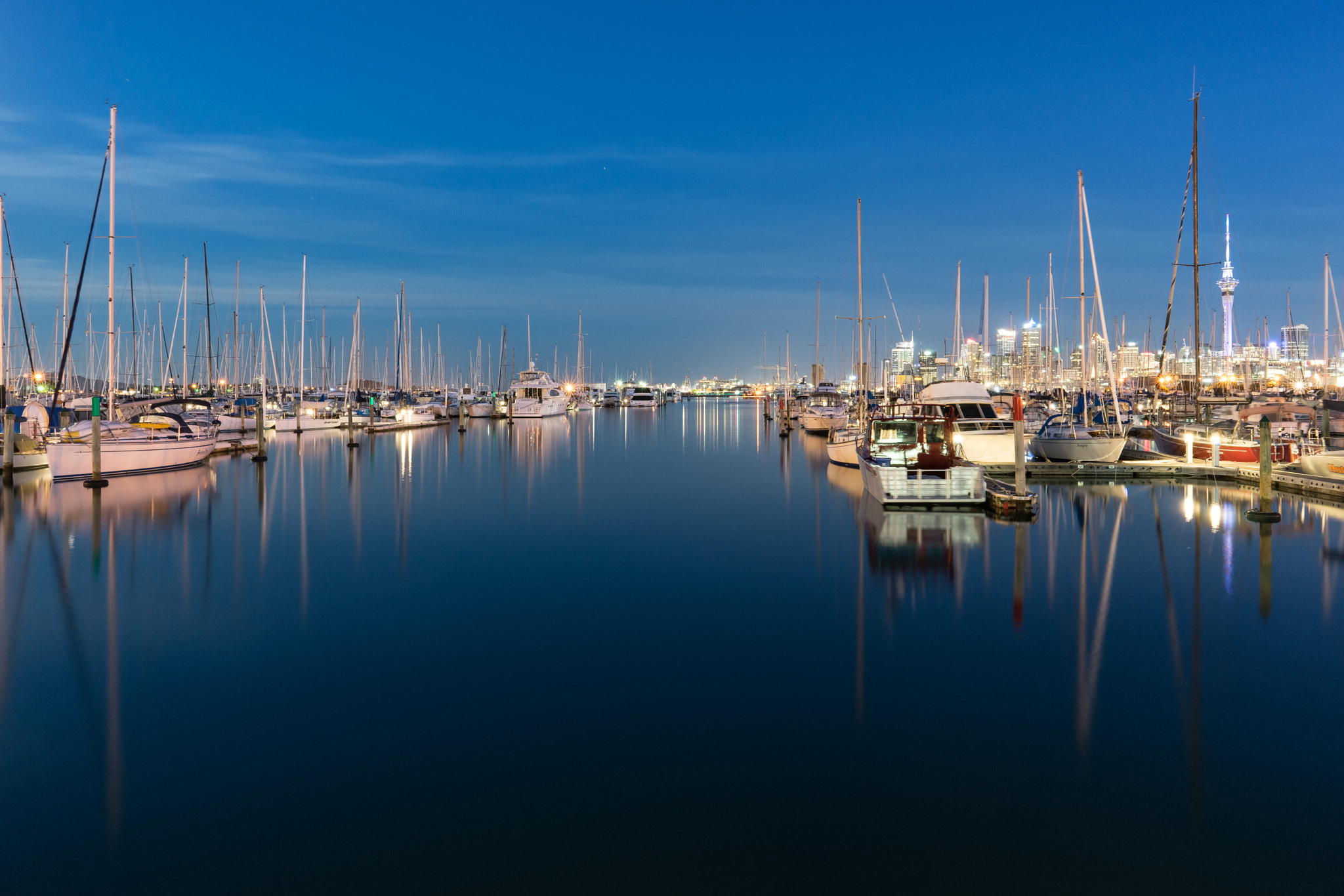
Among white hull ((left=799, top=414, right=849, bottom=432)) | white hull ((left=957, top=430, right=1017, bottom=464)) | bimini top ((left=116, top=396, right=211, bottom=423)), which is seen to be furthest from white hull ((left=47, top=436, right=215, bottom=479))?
white hull ((left=799, top=414, right=849, bottom=432))

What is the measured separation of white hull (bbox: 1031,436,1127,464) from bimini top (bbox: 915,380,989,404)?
3315 mm

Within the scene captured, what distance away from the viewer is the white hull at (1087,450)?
31859mm

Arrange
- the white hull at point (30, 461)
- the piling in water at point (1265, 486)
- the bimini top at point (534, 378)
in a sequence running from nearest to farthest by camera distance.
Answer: the piling in water at point (1265, 486) → the white hull at point (30, 461) → the bimini top at point (534, 378)

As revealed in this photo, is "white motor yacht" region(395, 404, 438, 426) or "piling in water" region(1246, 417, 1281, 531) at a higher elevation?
"white motor yacht" region(395, 404, 438, 426)

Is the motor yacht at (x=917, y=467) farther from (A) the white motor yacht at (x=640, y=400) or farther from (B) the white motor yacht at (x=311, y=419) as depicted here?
(A) the white motor yacht at (x=640, y=400)

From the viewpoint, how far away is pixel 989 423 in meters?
33.8

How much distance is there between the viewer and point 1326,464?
25.3 meters

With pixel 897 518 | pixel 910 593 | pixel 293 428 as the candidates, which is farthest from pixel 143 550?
pixel 293 428

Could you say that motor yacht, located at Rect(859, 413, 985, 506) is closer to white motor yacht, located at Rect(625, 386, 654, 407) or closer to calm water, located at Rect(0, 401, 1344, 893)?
calm water, located at Rect(0, 401, 1344, 893)

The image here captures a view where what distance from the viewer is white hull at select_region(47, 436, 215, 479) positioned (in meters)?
28.1

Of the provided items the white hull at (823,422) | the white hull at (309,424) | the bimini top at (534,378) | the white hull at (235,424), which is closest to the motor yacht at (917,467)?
the white hull at (823,422)

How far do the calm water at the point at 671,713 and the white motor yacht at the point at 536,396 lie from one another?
67169mm

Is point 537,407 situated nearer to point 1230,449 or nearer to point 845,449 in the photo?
point 845,449

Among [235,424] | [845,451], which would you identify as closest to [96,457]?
[235,424]
